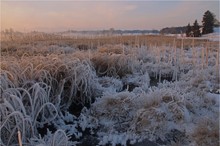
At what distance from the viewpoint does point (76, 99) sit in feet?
15.0

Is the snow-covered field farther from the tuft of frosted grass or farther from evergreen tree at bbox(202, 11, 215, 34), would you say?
evergreen tree at bbox(202, 11, 215, 34)

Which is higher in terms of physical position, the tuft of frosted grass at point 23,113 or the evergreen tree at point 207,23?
the evergreen tree at point 207,23

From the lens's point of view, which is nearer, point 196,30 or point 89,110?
point 89,110

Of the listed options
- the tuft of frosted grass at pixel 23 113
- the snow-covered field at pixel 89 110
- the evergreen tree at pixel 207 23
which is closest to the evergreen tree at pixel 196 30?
the evergreen tree at pixel 207 23

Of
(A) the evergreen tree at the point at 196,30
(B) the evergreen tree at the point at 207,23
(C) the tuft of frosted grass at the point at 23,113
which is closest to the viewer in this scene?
(C) the tuft of frosted grass at the point at 23,113

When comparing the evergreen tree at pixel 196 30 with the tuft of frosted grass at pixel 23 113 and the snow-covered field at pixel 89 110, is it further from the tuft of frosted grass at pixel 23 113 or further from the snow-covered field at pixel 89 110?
the tuft of frosted grass at pixel 23 113

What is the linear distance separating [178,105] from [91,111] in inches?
42.4

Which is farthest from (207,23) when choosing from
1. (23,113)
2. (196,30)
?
(23,113)

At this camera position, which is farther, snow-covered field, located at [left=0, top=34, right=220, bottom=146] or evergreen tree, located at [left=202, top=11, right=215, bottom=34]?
evergreen tree, located at [left=202, top=11, right=215, bottom=34]

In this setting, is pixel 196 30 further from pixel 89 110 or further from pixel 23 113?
pixel 23 113

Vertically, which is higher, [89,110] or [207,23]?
[207,23]

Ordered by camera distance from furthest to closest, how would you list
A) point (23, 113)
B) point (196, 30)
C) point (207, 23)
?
point (207, 23), point (196, 30), point (23, 113)

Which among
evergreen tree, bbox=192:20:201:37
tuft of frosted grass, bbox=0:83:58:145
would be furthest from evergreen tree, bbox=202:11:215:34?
tuft of frosted grass, bbox=0:83:58:145

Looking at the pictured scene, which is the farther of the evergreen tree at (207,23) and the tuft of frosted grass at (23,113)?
the evergreen tree at (207,23)
